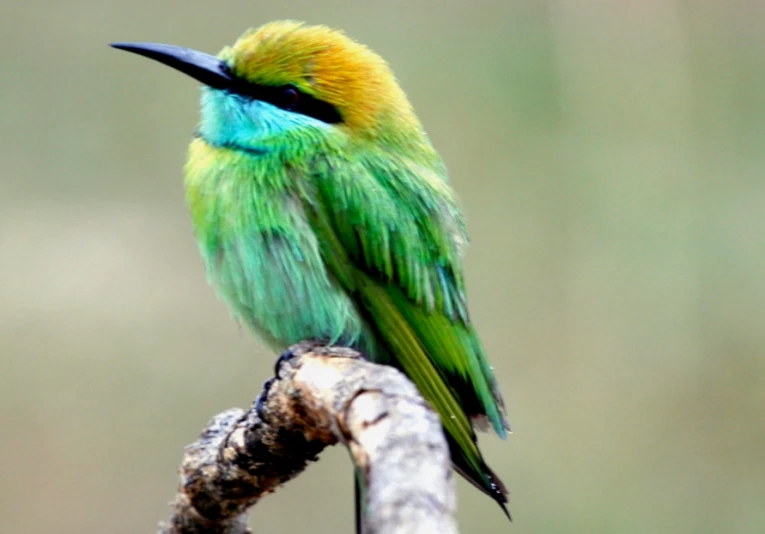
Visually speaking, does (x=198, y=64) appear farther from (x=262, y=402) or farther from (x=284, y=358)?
(x=262, y=402)

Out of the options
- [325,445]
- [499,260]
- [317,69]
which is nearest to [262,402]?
[325,445]

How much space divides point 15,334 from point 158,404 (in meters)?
0.72

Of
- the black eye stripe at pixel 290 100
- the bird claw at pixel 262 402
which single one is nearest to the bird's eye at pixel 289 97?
the black eye stripe at pixel 290 100

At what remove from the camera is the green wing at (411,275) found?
7.72ft

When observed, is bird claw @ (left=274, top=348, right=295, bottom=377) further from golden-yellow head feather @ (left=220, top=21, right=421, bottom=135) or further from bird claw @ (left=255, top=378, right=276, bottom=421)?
golden-yellow head feather @ (left=220, top=21, right=421, bottom=135)

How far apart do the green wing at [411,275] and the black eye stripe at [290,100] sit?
0.55 feet

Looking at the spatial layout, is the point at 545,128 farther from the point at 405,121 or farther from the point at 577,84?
the point at 405,121

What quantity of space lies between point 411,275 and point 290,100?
0.54 m

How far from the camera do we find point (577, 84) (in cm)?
472

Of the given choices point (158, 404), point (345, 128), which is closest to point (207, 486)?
point (345, 128)

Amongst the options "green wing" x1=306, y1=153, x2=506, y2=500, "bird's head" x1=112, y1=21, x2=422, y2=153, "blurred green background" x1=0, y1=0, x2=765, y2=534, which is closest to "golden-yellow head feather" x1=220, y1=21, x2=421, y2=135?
"bird's head" x1=112, y1=21, x2=422, y2=153

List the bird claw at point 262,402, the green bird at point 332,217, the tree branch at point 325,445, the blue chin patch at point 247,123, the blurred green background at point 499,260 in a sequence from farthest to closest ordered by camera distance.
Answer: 1. the blurred green background at point 499,260
2. the blue chin patch at point 247,123
3. the green bird at point 332,217
4. the bird claw at point 262,402
5. the tree branch at point 325,445

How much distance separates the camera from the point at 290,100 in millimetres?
2518

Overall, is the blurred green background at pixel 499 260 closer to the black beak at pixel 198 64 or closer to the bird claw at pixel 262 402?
the black beak at pixel 198 64
